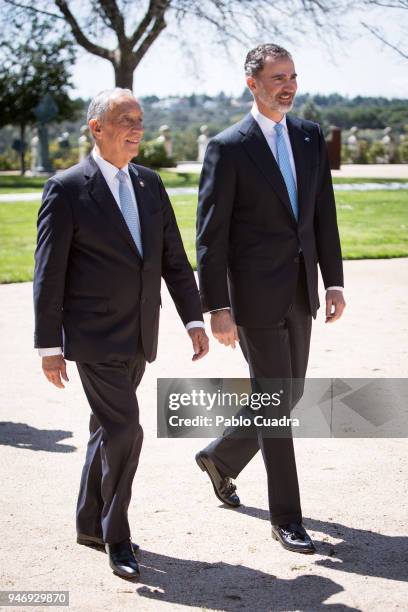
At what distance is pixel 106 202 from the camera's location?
4.01 m

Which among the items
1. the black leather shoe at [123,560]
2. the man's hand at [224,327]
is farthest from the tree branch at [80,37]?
the black leather shoe at [123,560]

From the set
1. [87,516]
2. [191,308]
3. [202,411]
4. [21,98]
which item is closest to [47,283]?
[191,308]

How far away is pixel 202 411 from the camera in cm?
500

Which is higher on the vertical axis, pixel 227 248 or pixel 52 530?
pixel 227 248

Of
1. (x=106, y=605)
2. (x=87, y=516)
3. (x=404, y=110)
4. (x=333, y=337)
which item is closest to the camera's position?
(x=106, y=605)

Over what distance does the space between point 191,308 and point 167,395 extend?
943mm

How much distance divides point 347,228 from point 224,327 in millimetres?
13721

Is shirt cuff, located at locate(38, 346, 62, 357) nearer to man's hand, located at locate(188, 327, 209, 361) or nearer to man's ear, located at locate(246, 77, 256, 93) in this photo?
man's hand, located at locate(188, 327, 209, 361)

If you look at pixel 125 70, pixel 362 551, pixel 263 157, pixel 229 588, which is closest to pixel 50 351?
pixel 229 588

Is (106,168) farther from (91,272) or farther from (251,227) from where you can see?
(251,227)

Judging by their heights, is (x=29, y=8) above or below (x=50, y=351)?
above

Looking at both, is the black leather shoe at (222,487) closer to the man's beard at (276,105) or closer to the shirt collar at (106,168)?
the shirt collar at (106,168)

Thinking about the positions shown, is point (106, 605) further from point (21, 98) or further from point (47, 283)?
point (21, 98)

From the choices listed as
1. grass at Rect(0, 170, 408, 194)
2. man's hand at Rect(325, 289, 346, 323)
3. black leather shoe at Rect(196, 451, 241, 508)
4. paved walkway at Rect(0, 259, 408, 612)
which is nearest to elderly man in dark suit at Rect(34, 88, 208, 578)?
paved walkway at Rect(0, 259, 408, 612)
